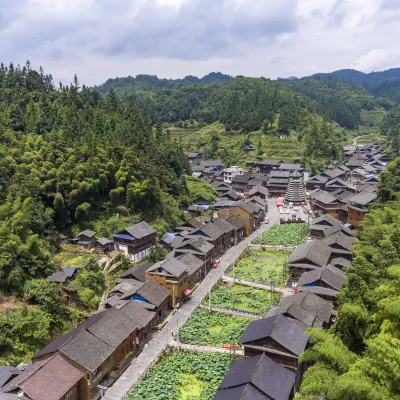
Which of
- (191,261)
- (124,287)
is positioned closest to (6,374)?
(124,287)

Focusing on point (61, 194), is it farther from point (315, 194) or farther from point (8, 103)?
point (315, 194)

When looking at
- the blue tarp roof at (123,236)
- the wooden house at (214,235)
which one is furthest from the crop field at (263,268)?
the blue tarp roof at (123,236)

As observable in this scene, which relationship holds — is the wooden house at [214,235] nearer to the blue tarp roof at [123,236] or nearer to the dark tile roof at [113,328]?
the blue tarp roof at [123,236]

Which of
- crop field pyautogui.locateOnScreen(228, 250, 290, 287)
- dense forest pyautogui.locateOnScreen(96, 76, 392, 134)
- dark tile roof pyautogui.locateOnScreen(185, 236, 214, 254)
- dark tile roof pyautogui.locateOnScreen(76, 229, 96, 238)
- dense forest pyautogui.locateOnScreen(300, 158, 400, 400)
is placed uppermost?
dense forest pyautogui.locateOnScreen(96, 76, 392, 134)

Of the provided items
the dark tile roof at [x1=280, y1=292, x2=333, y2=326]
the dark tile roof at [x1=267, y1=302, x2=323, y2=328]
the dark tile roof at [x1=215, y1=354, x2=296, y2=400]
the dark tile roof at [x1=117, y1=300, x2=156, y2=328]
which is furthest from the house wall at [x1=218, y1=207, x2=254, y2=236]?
the dark tile roof at [x1=215, y1=354, x2=296, y2=400]

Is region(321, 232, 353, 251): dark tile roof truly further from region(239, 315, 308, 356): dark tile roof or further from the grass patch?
the grass patch
